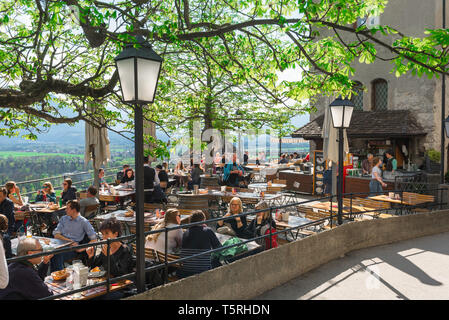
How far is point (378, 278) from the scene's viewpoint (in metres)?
6.13

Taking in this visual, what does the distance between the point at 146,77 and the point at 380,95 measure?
18.6m

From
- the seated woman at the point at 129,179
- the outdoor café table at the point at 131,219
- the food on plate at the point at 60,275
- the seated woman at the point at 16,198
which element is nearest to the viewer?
the food on plate at the point at 60,275

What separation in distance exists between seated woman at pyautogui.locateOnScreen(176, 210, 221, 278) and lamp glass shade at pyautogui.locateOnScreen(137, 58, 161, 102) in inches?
89.4

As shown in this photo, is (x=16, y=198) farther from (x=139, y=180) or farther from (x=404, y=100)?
(x=404, y=100)

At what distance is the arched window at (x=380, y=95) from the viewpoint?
1938 centimetres

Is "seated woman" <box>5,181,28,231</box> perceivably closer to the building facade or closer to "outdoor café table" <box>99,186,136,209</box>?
"outdoor café table" <box>99,186,136,209</box>

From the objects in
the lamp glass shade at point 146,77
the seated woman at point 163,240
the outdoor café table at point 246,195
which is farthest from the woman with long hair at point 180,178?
the lamp glass shade at point 146,77

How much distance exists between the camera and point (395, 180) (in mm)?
13039

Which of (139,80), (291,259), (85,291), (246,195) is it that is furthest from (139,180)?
(246,195)

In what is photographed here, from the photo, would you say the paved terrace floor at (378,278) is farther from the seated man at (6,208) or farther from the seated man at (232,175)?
the seated man at (232,175)

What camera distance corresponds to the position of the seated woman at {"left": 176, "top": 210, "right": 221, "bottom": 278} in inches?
197

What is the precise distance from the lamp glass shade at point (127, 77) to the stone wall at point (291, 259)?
2.19m

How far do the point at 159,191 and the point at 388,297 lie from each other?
6.73 meters

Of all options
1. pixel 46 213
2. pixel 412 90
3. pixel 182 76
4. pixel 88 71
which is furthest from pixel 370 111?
pixel 46 213
